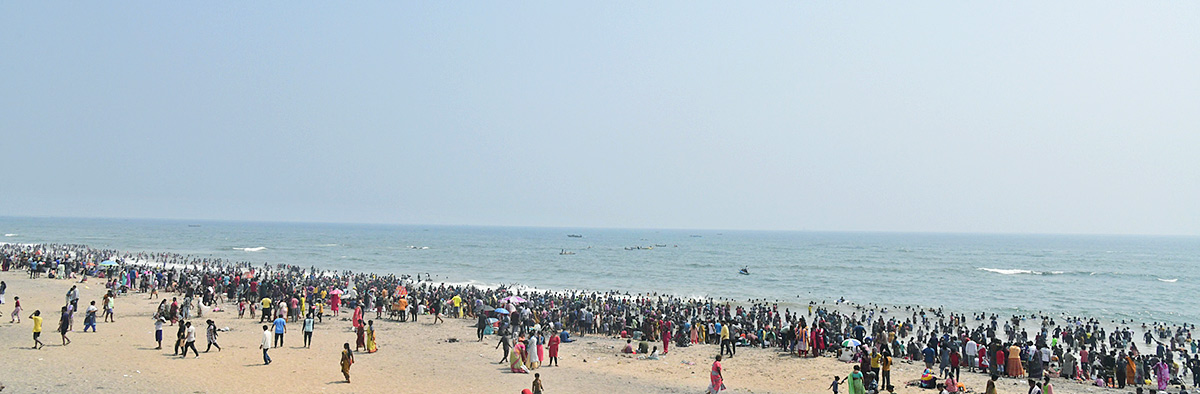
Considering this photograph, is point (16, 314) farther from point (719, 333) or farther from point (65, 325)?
point (719, 333)

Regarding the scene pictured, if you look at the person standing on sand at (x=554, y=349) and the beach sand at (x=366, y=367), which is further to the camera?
the person standing on sand at (x=554, y=349)

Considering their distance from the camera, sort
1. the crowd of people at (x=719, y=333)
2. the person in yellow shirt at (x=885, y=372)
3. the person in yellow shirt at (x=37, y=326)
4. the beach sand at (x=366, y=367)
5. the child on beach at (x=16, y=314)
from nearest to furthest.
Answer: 1. the beach sand at (x=366, y=367)
2. the person in yellow shirt at (x=885, y=372)
3. the person in yellow shirt at (x=37, y=326)
4. the crowd of people at (x=719, y=333)
5. the child on beach at (x=16, y=314)

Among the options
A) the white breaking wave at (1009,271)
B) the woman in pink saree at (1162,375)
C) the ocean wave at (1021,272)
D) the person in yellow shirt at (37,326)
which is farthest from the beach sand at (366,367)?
the ocean wave at (1021,272)

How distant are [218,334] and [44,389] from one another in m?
8.43

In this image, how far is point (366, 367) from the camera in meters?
18.8

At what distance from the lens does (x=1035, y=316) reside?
42625 millimetres

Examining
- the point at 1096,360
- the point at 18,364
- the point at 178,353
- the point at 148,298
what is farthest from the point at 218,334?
the point at 1096,360

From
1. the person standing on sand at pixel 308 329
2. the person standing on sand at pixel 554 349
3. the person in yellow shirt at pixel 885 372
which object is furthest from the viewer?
the person standing on sand at pixel 308 329

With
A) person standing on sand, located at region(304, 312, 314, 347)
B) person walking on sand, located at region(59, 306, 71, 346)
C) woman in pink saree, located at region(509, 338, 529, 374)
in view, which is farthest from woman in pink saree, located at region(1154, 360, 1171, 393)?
person walking on sand, located at region(59, 306, 71, 346)

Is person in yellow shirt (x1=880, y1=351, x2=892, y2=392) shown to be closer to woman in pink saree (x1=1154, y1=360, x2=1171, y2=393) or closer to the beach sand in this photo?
the beach sand

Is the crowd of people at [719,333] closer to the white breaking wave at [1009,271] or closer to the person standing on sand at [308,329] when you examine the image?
the person standing on sand at [308,329]

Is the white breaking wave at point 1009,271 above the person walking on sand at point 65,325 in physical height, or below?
below

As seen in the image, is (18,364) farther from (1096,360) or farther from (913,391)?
(1096,360)

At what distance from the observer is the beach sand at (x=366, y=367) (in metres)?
16.1
